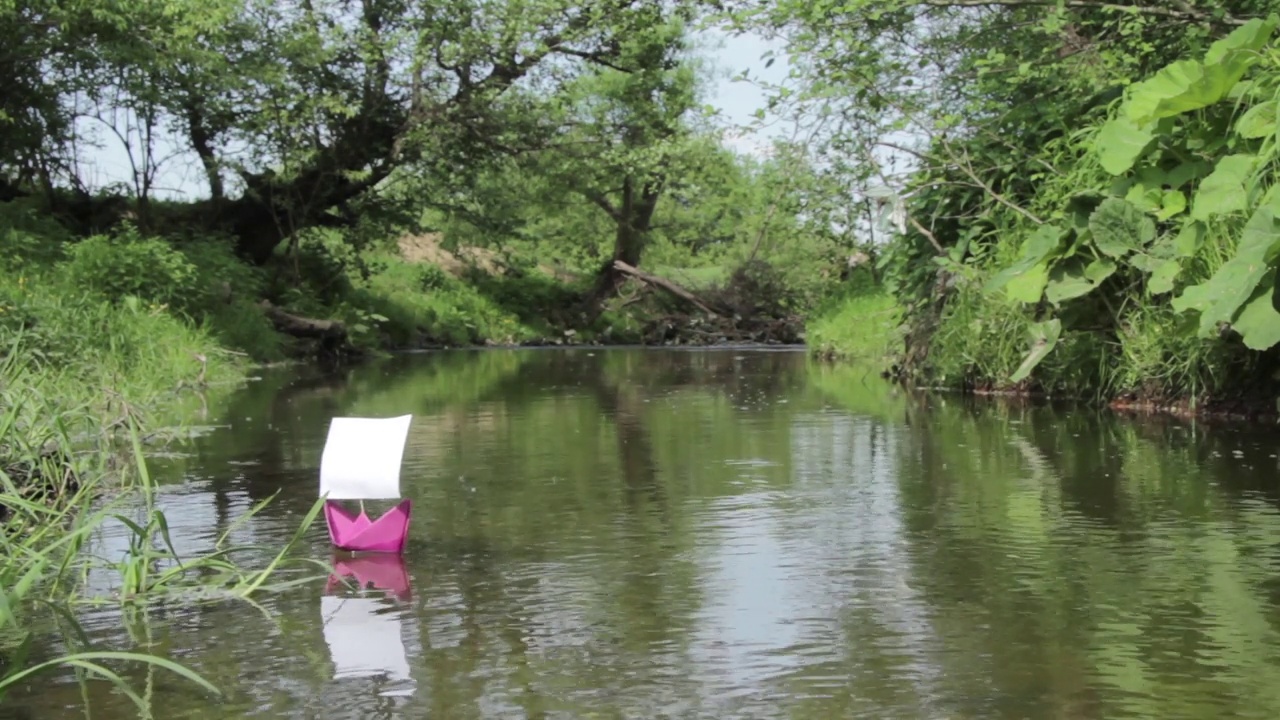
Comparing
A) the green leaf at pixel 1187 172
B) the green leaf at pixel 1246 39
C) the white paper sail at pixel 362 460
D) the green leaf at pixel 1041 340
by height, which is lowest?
the white paper sail at pixel 362 460

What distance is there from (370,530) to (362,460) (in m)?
0.42

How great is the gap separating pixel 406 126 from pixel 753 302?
9.00 m

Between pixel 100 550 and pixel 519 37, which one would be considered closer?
pixel 100 550

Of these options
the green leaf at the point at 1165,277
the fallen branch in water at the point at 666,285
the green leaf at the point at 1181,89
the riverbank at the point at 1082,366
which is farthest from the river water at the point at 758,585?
the fallen branch in water at the point at 666,285

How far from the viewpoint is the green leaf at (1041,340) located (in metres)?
11.7

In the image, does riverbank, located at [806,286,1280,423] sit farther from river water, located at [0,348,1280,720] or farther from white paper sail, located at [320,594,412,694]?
white paper sail, located at [320,594,412,694]

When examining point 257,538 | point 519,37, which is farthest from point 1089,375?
point 519,37

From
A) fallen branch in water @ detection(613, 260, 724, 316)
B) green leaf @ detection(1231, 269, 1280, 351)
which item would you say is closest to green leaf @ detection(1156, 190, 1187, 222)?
green leaf @ detection(1231, 269, 1280, 351)

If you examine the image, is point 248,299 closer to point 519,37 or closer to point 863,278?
point 519,37

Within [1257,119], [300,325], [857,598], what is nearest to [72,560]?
[857,598]

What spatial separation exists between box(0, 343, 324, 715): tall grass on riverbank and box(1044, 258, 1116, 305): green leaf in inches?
266

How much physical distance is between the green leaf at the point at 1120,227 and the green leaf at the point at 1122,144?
11.7 inches

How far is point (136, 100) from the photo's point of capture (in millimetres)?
23359

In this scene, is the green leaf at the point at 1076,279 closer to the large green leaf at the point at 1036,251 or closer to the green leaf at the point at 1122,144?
the large green leaf at the point at 1036,251
